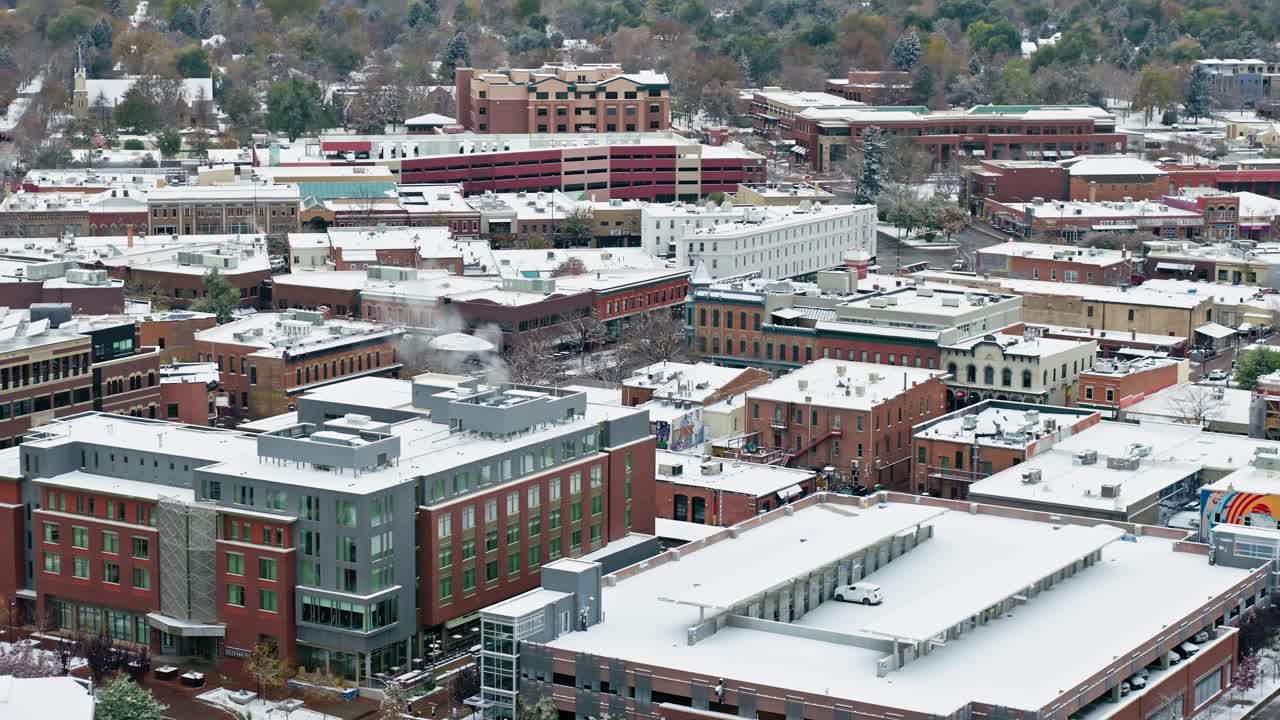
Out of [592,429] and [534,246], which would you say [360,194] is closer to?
[534,246]

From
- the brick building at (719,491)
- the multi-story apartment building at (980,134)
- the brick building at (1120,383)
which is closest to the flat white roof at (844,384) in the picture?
the brick building at (1120,383)

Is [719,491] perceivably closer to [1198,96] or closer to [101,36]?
[1198,96]

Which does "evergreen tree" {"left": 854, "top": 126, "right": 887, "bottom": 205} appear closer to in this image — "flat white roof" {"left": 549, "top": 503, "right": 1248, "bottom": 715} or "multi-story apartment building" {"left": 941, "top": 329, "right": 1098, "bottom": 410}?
"multi-story apartment building" {"left": 941, "top": 329, "right": 1098, "bottom": 410}

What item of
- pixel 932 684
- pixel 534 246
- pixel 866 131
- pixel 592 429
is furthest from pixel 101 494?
pixel 866 131

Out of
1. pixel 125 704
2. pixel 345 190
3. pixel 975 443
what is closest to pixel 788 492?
pixel 975 443

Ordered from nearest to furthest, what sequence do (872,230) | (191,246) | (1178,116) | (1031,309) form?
1. (1031,309)
2. (191,246)
3. (872,230)
4. (1178,116)

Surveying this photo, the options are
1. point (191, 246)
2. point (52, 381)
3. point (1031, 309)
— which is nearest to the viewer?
point (52, 381)
